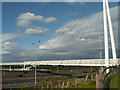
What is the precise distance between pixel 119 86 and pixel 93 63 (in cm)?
3702

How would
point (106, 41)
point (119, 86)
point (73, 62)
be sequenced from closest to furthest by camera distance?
point (119, 86)
point (106, 41)
point (73, 62)

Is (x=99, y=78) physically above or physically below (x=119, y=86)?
above

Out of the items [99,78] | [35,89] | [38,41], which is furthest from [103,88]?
[38,41]

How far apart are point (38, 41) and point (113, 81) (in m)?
25.2

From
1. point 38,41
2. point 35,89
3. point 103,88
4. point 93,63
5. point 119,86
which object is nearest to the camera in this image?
point 103,88

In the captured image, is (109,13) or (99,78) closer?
(99,78)

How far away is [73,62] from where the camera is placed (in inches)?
1876

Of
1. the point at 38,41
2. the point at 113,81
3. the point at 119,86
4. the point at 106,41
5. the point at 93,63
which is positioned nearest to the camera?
the point at 119,86

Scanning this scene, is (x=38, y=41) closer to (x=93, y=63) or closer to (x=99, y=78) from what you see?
(x=93, y=63)

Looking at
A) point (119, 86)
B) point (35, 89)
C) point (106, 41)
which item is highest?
point (106, 41)

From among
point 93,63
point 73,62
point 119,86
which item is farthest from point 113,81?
point 73,62

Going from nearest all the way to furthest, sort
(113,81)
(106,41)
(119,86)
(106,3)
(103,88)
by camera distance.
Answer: (103,88) < (119,86) < (113,81) < (106,41) < (106,3)

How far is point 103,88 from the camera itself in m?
6.78

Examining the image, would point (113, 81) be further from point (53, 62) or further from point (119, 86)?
point (53, 62)
